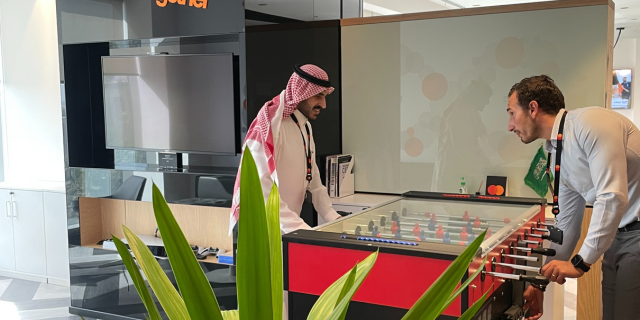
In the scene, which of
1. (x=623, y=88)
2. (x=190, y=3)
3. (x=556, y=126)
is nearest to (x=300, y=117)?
(x=190, y=3)

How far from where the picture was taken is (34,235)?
532 centimetres

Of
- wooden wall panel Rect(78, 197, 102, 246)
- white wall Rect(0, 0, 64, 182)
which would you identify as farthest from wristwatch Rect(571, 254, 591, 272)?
white wall Rect(0, 0, 64, 182)

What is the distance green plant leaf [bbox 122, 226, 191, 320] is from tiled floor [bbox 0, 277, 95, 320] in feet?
13.4

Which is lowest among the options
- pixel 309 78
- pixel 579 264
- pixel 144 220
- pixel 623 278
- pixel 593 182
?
pixel 144 220

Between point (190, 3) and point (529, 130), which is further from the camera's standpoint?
point (190, 3)

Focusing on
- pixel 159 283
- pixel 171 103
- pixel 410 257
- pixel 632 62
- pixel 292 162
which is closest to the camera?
pixel 159 283

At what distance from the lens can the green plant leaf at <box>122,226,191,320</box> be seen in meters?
0.75

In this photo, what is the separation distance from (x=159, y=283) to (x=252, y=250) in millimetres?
179

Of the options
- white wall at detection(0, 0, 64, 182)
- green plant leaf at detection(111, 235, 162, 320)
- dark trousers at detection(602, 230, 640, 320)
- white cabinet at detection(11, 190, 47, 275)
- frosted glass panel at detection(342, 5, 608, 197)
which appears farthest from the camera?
white wall at detection(0, 0, 64, 182)

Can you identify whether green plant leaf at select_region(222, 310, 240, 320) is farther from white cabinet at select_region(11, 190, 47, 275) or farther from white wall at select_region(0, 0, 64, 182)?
white wall at select_region(0, 0, 64, 182)

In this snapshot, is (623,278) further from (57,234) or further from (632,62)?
(632,62)

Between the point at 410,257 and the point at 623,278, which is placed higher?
the point at 410,257

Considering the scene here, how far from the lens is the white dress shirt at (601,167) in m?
2.20

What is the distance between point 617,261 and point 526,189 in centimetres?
150
